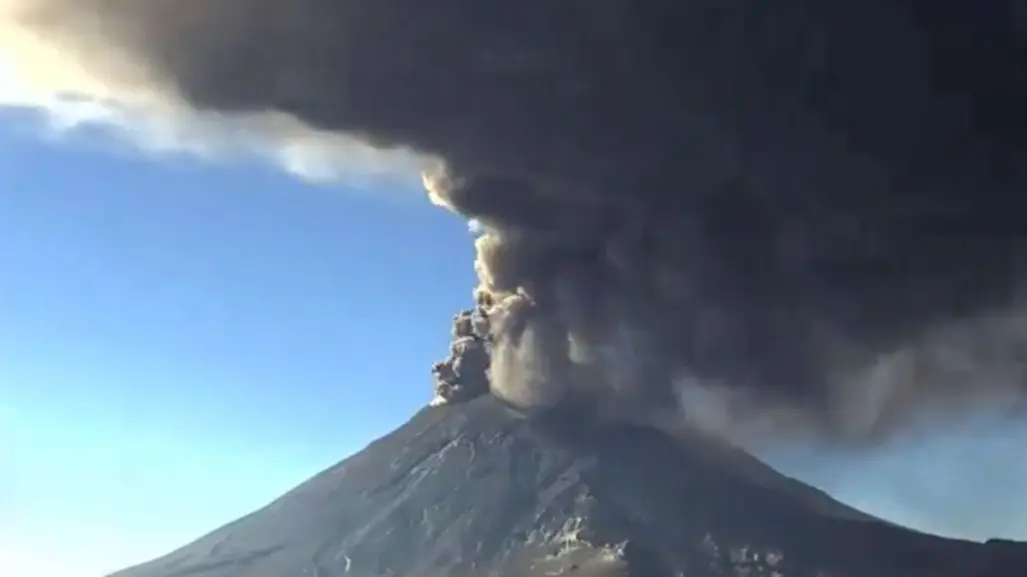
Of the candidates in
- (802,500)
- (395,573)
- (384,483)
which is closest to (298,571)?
(395,573)

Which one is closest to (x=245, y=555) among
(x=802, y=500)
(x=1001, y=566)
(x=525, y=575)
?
(x=525, y=575)

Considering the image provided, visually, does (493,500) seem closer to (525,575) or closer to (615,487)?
(615,487)

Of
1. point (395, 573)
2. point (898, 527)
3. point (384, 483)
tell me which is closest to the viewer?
point (395, 573)

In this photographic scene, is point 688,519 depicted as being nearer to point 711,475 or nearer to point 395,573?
point 711,475

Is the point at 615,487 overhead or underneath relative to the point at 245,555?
overhead

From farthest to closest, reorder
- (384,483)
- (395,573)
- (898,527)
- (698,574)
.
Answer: (384,483)
(898,527)
(395,573)
(698,574)

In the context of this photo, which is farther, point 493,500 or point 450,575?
point 493,500
